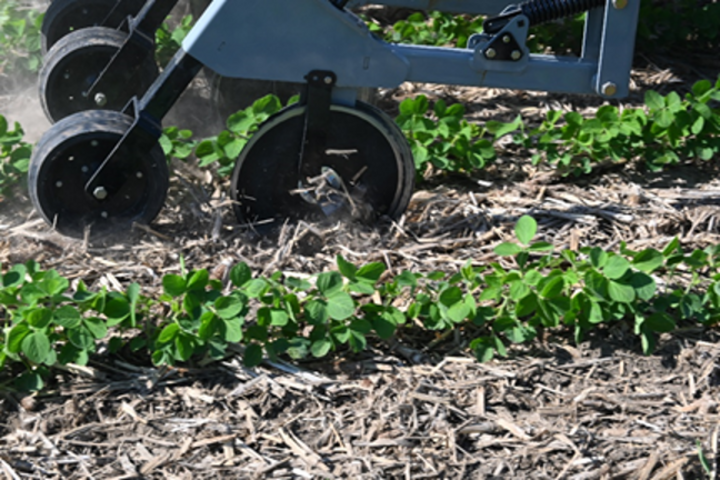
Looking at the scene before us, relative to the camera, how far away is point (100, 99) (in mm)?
3070

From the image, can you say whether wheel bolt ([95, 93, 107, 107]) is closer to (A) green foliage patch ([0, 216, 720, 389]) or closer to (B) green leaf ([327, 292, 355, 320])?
(A) green foliage patch ([0, 216, 720, 389])

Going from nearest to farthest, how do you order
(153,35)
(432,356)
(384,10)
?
(432,356), (153,35), (384,10)

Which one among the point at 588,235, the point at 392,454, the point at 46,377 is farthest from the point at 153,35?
the point at 392,454

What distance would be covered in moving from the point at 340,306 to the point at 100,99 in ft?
4.50

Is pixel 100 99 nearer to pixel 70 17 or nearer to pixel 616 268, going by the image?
pixel 70 17

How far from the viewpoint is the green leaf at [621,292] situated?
2.21 m

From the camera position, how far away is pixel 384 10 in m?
4.45

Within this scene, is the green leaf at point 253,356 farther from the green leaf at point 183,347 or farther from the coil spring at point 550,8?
the coil spring at point 550,8

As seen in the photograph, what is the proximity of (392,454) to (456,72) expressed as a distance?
1.20 meters

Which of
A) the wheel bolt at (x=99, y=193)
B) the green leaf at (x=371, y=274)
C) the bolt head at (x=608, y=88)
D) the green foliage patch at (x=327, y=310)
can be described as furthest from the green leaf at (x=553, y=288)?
the wheel bolt at (x=99, y=193)

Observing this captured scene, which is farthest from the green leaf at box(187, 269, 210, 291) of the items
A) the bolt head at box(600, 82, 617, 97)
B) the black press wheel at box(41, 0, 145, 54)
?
the black press wheel at box(41, 0, 145, 54)

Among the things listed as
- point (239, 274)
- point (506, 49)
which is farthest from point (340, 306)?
point (506, 49)

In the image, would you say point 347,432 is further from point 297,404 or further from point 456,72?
point 456,72

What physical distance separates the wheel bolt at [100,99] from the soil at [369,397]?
52cm
